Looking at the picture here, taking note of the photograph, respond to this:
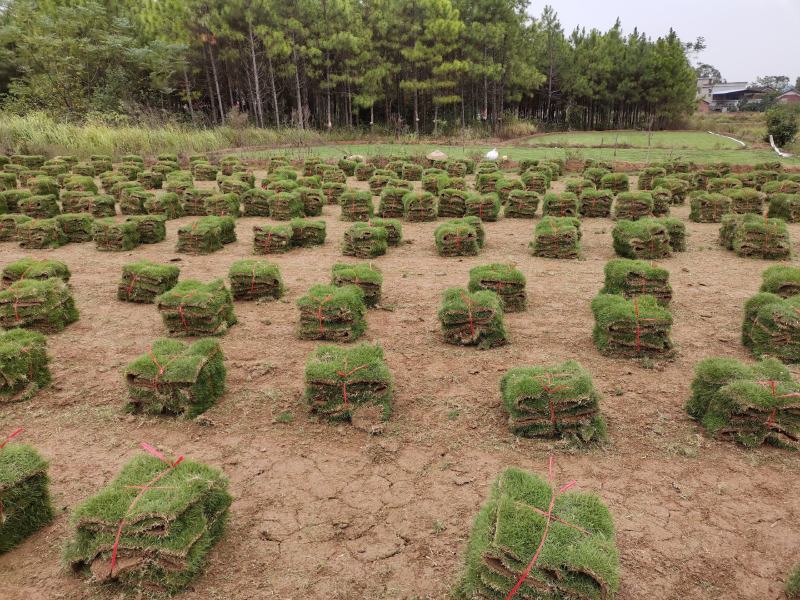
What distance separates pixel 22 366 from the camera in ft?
20.9

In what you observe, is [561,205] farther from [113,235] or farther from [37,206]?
[37,206]

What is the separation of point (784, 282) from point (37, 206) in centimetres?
1816

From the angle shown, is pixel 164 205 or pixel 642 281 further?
pixel 164 205

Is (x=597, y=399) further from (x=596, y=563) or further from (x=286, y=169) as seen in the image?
(x=286, y=169)

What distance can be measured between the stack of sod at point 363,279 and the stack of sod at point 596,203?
9.21 meters

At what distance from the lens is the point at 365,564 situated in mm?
4098

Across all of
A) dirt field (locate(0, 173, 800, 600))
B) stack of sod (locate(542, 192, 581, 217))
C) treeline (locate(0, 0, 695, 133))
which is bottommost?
dirt field (locate(0, 173, 800, 600))

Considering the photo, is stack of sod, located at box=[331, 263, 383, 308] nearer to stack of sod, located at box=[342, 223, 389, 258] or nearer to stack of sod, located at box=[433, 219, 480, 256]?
stack of sod, located at box=[342, 223, 389, 258]

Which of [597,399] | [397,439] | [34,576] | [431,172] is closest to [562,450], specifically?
[597,399]

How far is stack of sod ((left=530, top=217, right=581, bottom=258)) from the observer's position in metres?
11.9

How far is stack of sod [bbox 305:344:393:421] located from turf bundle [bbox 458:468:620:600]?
87.6 inches

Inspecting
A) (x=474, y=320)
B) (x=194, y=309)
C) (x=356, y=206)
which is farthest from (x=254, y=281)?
(x=356, y=206)

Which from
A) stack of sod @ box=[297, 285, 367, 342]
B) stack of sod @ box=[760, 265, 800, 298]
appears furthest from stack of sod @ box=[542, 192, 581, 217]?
stack of sod @ box=[297, 285, 367, 342]

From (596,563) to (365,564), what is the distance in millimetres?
1711
